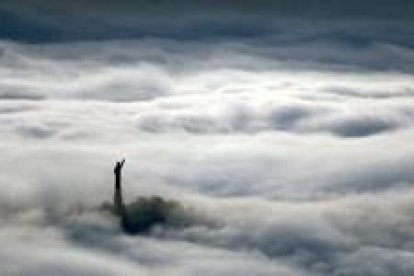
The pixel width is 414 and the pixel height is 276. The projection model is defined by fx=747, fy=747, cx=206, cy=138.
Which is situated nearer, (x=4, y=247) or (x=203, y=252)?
(x=4, y=247)

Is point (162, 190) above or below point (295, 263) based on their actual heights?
above

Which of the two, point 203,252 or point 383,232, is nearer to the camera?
point 203,252

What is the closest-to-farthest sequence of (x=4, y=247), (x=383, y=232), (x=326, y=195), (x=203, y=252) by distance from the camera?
(x=4, y=247), (x=203, y=252), (x=383, y=232), (x=326, y=195)

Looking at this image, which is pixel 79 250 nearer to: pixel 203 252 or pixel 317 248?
pixel 203 252

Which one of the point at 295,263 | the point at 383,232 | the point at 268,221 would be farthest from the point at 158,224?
the point at 383,232

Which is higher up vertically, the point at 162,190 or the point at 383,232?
the point at 162,190

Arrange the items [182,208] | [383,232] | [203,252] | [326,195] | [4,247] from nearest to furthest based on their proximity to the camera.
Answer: [4,247] → [203,252] → [383,232] → [182,208] → [326,195]

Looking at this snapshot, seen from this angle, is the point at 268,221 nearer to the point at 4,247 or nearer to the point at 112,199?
the point at 112,199

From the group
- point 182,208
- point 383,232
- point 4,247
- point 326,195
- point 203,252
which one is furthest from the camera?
point 326,195

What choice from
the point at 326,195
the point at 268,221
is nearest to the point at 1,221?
the point at 268,221
